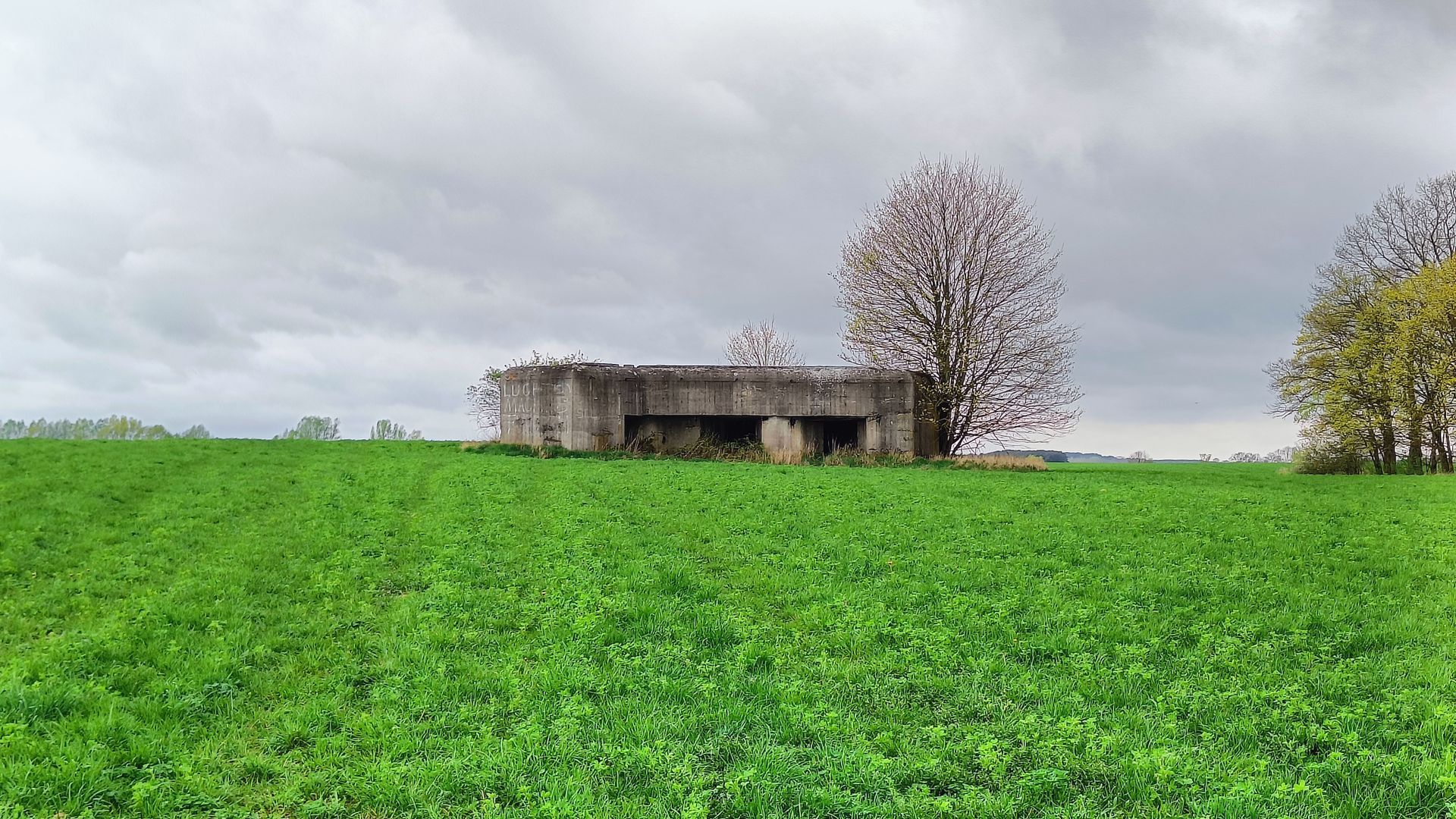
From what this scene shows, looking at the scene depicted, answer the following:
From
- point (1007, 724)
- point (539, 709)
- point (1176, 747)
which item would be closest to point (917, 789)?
point (1007, 724)

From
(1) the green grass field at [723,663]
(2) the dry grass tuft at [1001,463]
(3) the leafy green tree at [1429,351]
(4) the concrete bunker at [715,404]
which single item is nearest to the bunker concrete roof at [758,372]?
(4) the concrete bunker at [715,404]

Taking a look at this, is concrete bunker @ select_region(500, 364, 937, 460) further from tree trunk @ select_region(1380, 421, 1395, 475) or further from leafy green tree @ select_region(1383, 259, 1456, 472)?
tree trunk @ select_region(1380, 421, 1395, 475)

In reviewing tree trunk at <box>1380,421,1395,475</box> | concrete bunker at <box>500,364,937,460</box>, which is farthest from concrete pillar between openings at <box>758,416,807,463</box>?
tree trunk at <box>1380,421,1395,475</box>

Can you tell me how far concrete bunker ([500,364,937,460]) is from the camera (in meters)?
29.6

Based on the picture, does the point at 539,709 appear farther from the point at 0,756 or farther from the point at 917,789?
the point at 0,756

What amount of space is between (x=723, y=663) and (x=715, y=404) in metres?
22.9

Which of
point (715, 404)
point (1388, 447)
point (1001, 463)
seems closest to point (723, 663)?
point (715, 404)

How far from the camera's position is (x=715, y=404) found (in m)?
30.5

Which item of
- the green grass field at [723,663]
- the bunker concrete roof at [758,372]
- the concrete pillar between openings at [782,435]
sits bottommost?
the green grass field at [723,663]

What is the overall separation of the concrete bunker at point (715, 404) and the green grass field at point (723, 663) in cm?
1383

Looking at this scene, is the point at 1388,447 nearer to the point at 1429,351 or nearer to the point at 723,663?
the point at 1429,351

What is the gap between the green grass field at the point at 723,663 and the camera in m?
5.59

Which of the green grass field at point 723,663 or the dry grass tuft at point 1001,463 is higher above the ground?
the dry grass tuft at point 1001,463

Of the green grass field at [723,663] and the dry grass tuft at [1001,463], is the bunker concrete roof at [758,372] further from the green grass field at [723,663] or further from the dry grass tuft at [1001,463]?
the green grass field at [723,663]
